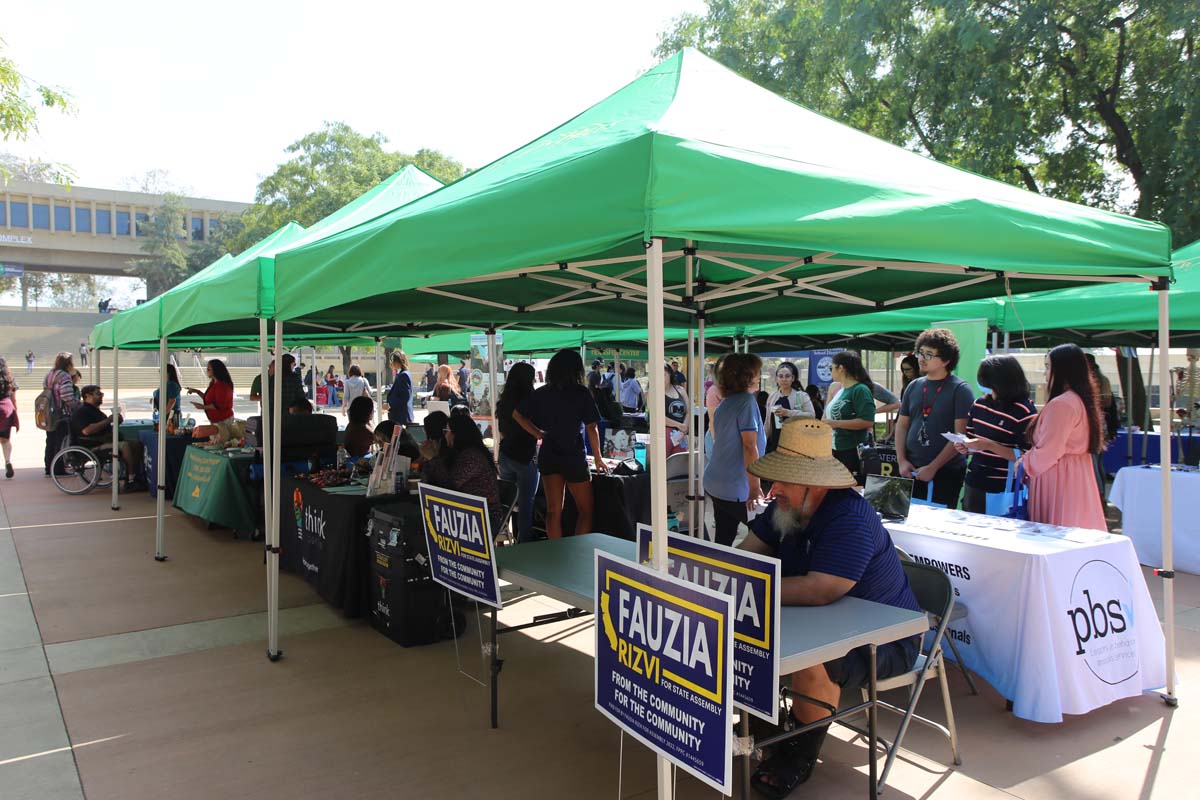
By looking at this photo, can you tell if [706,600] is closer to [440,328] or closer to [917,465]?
[917,465]

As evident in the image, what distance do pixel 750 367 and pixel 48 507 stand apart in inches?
330

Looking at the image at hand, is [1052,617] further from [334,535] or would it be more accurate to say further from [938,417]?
[334,535]

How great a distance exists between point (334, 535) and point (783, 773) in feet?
10.8

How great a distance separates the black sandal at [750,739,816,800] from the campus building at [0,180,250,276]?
6682cm

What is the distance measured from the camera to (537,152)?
3.02m

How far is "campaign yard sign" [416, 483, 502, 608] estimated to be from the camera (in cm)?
340

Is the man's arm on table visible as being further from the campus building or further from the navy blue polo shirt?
the campus building

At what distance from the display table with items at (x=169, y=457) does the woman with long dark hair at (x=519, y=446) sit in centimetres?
476

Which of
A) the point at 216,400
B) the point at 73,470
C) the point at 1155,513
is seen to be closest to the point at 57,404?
the point at 73,470

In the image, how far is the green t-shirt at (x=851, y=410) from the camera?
6.76 m

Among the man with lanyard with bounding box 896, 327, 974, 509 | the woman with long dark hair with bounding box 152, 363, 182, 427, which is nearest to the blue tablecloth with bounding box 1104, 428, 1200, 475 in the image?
the man with lanyard with bounding box 896, 327, 974, 509

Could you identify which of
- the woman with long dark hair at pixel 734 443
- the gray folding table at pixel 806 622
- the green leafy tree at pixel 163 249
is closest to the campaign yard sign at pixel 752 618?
the gray folding table at pixel 806 622

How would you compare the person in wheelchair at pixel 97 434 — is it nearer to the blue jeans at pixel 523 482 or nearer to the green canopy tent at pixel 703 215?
the blue jeans at pixel 523 482

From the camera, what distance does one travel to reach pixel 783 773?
2918 mm
